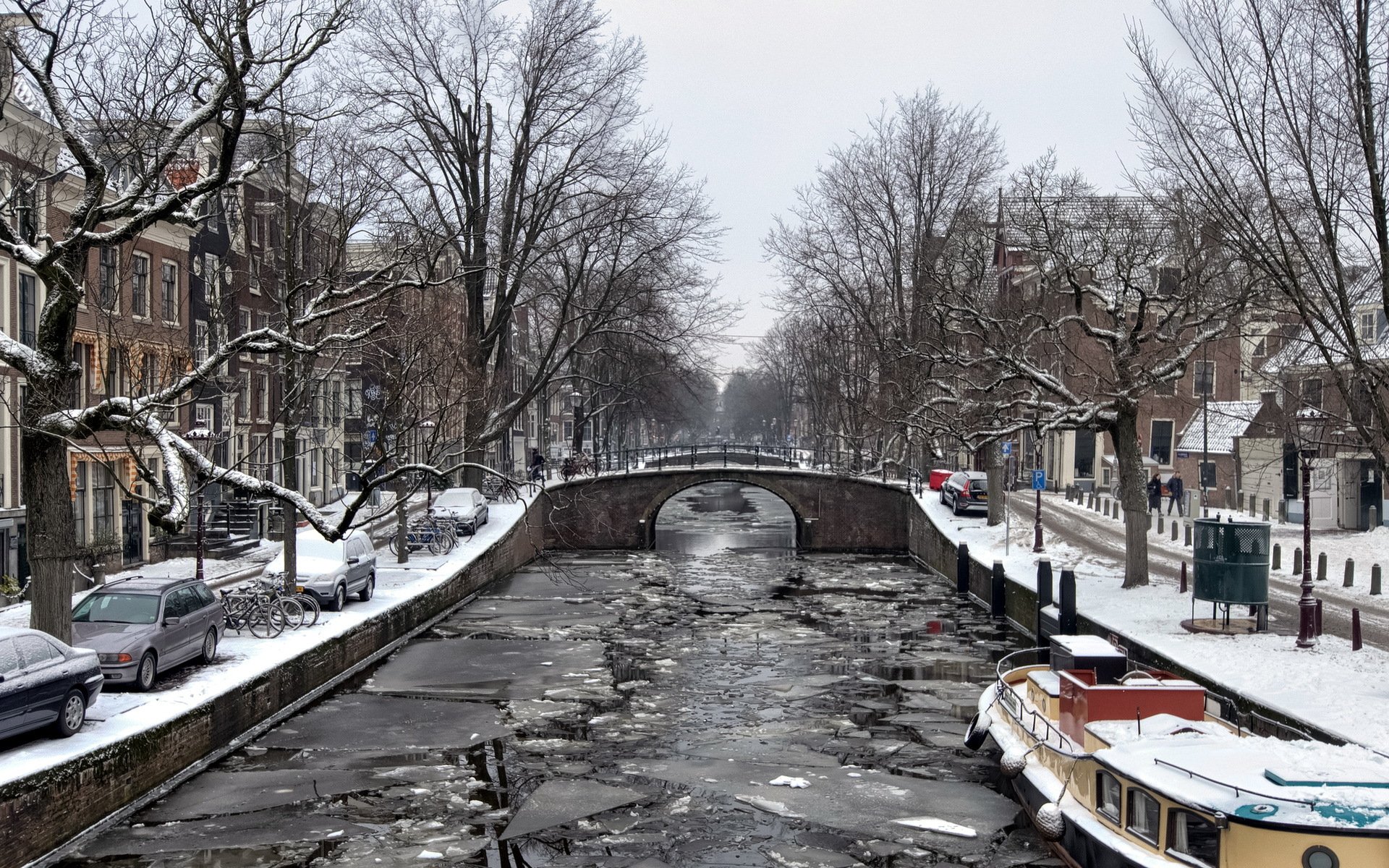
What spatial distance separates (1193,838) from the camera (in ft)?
40.5

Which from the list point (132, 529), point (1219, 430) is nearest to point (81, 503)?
point (132, 529)

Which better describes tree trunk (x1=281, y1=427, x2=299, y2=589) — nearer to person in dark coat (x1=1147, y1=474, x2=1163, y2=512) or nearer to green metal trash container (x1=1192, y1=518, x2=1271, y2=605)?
green metal trash container (x1=1192, y1=518, x2=1271, y2=605)

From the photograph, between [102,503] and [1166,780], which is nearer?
[1166,780]

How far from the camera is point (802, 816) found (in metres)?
15.9

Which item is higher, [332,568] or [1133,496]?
[1133,496]

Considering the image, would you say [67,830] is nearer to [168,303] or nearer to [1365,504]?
[168,303]

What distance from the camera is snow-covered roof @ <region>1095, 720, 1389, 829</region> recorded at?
11594 mm

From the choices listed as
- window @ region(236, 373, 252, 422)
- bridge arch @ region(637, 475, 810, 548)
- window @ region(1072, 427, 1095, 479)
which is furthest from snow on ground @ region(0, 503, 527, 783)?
window @ region(1072, 427, 1095, 479)

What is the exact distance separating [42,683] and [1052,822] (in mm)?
11574

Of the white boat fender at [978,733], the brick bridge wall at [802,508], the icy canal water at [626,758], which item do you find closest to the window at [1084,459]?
the brick bridge wall at [802,508]

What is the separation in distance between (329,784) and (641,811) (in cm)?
429

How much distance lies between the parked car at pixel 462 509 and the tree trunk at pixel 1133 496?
20.3m

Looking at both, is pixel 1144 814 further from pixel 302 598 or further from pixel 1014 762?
pixel 302 598

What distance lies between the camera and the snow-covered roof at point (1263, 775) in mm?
11594
